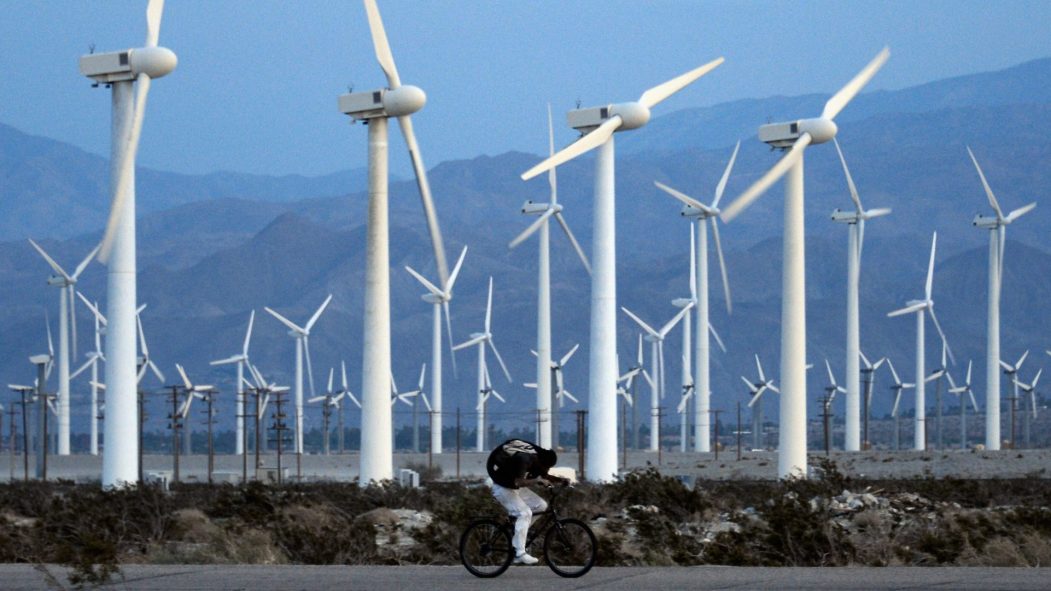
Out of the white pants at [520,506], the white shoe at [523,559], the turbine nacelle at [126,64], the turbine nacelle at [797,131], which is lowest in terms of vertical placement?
the white shoe at [523,559]

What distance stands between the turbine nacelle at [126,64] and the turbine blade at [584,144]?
36.1ft

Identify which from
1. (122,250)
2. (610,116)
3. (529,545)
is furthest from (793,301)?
(529,545)

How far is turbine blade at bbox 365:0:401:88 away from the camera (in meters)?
54.6

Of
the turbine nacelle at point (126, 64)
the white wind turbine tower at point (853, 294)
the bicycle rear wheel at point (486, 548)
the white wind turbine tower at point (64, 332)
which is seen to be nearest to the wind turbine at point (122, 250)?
the turbine nacelle at point (126, 64)

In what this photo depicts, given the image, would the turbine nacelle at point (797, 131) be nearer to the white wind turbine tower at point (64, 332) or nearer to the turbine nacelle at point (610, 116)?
the turbine nacelle at point (610, 116)

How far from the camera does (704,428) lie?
105m

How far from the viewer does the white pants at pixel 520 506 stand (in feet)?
75.9

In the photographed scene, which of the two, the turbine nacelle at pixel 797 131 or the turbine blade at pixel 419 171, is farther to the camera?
the turbine nacelle at pixel 797 131

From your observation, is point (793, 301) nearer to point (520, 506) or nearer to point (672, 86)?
point (672, 86)

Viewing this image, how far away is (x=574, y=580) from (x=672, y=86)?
40372 mm

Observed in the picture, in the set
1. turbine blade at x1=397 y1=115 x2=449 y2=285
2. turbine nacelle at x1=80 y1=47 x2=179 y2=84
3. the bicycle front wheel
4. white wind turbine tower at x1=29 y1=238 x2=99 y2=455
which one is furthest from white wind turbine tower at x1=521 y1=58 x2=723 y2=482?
white wind turbine tower at x1=29 y1=238 x2=99 y2=455

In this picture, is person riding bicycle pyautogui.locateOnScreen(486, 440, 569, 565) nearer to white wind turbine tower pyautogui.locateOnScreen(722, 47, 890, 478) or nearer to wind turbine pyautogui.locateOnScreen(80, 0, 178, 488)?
wind turbine pyautogui.locateOnScreen(80, 0, 178, 488)

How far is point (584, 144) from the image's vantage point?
5269cm

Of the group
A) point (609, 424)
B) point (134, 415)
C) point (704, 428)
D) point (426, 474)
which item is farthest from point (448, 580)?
point (704, 428)
